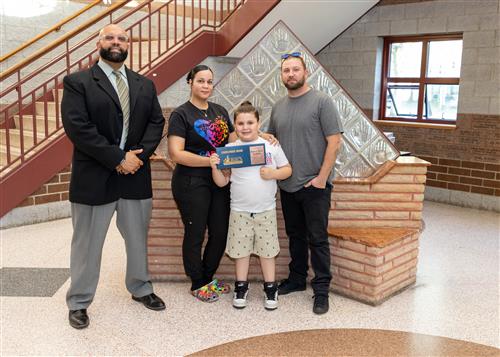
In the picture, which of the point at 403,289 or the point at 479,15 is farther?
the point at 479,15

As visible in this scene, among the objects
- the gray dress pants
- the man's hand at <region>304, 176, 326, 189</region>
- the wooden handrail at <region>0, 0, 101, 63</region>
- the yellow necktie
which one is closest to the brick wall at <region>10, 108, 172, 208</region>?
the wooden handrail at <region>0, 0, 101, 63</region>

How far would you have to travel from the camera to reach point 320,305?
114 inches

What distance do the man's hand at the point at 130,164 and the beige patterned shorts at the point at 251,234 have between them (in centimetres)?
65

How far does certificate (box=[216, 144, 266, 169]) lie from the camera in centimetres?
270

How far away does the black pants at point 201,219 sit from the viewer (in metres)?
2.81

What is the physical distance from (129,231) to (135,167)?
1.36 ft

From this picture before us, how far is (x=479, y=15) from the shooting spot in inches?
227

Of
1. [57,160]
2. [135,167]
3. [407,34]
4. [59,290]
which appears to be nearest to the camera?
[135,167]

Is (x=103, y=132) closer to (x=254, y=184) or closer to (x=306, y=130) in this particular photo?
(x=254, y=184)

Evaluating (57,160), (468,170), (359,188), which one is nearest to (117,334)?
(359,188)

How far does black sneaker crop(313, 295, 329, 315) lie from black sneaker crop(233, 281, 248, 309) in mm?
430

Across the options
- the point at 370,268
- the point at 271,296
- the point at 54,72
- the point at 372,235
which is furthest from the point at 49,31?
the point at 370,268

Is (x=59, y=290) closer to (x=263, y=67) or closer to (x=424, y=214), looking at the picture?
(x=263, y=67)

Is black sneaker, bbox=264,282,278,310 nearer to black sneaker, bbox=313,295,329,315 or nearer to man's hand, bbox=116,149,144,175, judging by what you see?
black sneaker, bbox=313,295,329,315
